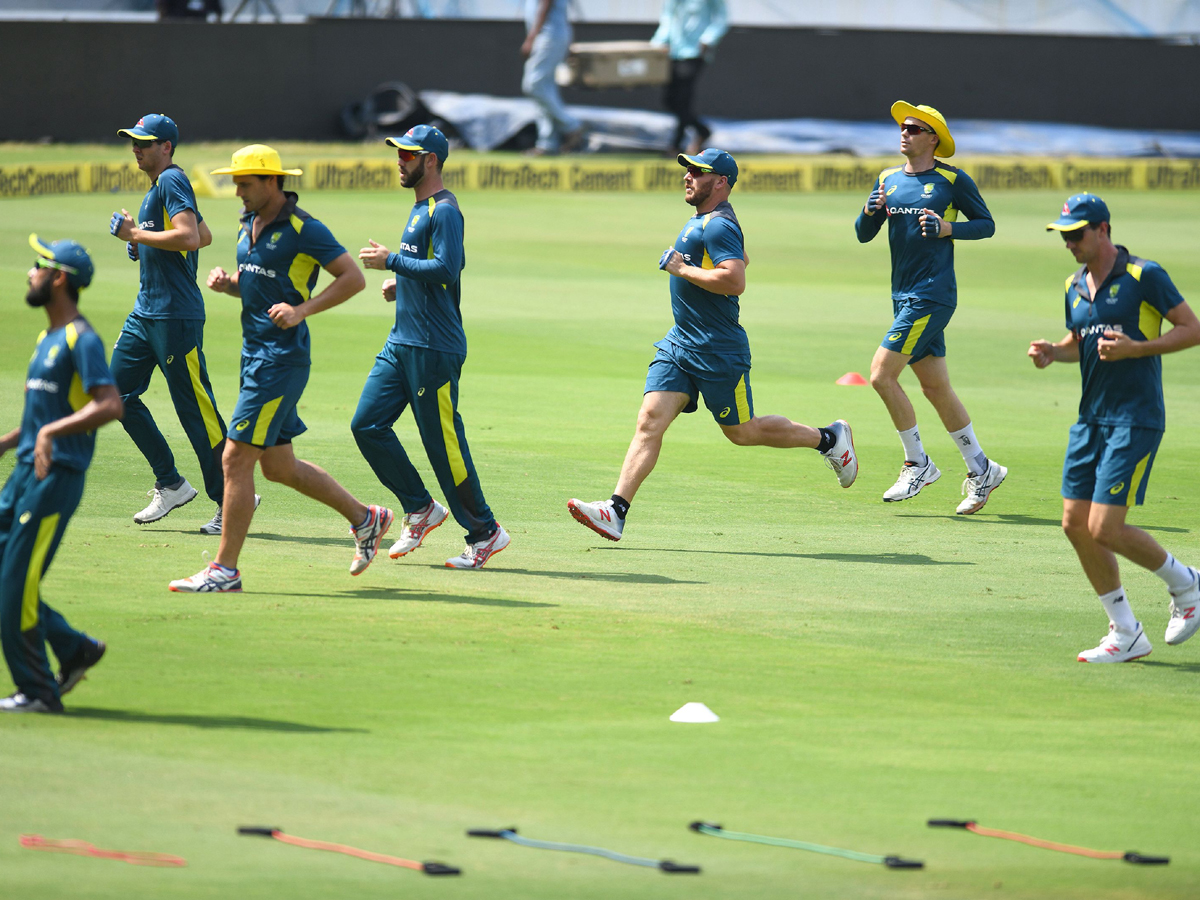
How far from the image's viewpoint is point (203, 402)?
10.1m

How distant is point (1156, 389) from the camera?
790cm

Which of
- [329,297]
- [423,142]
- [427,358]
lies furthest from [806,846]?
[423,142]

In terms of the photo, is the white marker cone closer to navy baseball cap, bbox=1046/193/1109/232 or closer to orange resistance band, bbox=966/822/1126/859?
orange resistance band, bbox=966/822/1126/859

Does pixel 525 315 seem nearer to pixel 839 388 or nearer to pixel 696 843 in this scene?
pixel 839 388

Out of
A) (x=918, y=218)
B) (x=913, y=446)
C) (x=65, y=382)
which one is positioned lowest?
(x=913, y=446)

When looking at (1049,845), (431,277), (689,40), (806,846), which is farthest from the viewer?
(689,40)

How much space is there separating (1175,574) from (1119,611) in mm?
321

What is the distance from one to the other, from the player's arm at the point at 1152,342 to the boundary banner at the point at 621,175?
2087 cm

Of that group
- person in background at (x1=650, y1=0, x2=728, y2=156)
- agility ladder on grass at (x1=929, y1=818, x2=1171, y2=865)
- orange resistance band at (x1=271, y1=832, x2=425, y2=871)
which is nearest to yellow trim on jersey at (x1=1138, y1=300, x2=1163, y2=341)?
agility ladder on grass at (x1=929, y1=818, x2=1171, y2=865)

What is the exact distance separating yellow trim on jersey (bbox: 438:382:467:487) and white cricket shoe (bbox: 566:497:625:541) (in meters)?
0.71

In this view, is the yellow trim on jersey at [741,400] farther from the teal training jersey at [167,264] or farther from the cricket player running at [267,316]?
the teal training jersey at [167,264]

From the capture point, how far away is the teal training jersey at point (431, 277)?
9016 millimetres

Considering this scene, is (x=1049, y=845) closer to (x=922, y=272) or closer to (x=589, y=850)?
(x=589, y=850)

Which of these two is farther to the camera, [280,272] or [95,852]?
[280,272]
